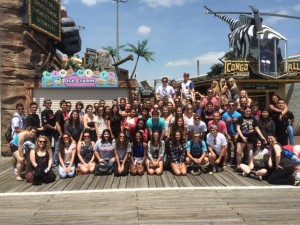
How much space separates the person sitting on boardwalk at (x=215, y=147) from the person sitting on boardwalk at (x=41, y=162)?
3.69 metres

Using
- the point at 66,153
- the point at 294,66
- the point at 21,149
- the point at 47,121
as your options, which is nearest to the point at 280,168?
the point at 66,153

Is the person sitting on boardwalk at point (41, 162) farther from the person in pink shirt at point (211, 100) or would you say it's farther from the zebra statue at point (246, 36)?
the zebra statue at point (246, 36)

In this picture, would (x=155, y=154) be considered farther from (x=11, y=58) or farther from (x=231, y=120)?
(x=11, y=58)

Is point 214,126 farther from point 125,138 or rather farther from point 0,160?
point 0,160

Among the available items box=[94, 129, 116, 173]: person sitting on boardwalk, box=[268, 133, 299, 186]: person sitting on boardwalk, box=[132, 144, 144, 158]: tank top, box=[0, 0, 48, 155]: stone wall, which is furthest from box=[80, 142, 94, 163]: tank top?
box=[0, 0, 48, 155]: stone wall

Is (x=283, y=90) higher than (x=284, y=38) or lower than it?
lower

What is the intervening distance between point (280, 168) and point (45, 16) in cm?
1033

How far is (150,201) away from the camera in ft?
18.4

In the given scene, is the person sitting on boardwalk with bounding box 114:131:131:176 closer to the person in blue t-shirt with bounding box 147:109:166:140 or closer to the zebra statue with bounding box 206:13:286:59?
the person in blue t-shirt with bounding box 147:109:166:140

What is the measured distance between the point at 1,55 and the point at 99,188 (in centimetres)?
718

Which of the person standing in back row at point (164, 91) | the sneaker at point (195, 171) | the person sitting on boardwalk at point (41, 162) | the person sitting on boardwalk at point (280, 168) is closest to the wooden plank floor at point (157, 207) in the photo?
the person sitting on boardwalk at point (280, 168)

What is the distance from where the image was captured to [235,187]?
6488 millimetres

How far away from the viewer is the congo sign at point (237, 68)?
60.5ft

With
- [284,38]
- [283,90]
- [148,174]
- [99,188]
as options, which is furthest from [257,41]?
[99,188]
